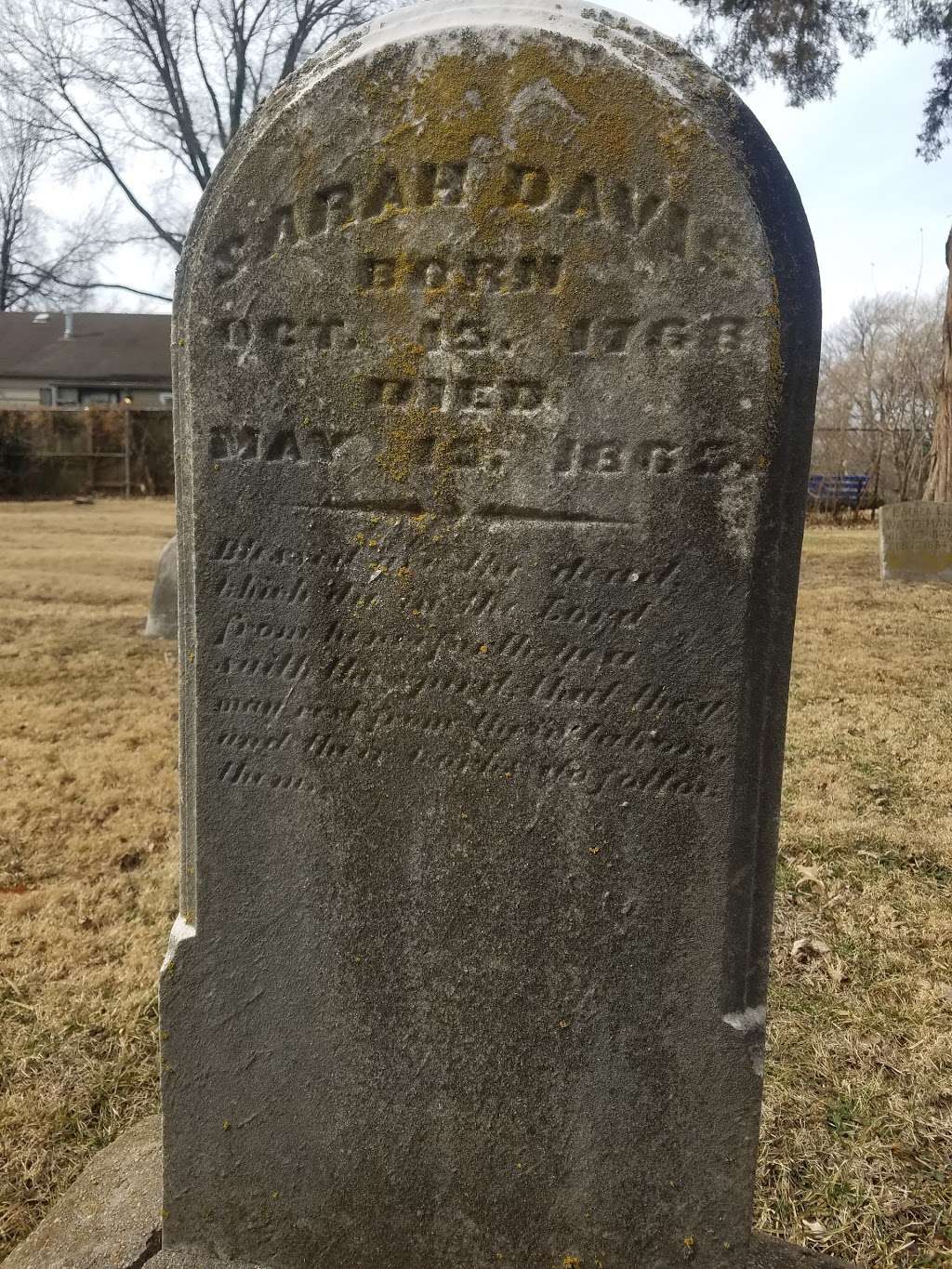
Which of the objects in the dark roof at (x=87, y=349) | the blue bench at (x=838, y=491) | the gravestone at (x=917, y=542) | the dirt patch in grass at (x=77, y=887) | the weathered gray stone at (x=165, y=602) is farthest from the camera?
the dark roof at (x=87, y=349)

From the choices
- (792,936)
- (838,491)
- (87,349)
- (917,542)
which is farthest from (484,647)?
(87,349)

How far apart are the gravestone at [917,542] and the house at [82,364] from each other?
1113 inches

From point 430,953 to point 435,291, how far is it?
4.05 ft

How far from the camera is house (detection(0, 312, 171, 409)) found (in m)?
34.9

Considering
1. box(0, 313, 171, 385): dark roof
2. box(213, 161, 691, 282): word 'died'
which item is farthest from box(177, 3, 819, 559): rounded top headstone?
box(0, 313, 171, 385): dark roof

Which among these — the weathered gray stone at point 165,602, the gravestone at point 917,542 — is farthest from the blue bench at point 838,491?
the weathered gray stone at point 165,602

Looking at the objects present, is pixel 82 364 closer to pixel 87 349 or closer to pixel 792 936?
pixel 87 349

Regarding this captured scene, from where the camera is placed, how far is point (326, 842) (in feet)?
6.25

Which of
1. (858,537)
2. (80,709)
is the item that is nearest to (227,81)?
(858,537)

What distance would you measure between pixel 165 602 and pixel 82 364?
103 feet

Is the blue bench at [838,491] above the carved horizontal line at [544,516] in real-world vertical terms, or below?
above

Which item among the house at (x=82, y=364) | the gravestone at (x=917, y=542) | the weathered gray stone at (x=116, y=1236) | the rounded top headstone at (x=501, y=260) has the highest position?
the house at (x=82, y=364)

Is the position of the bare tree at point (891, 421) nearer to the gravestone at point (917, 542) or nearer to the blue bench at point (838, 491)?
the blue bench at point (838, 491)

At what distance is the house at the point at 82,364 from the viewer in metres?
34.9
